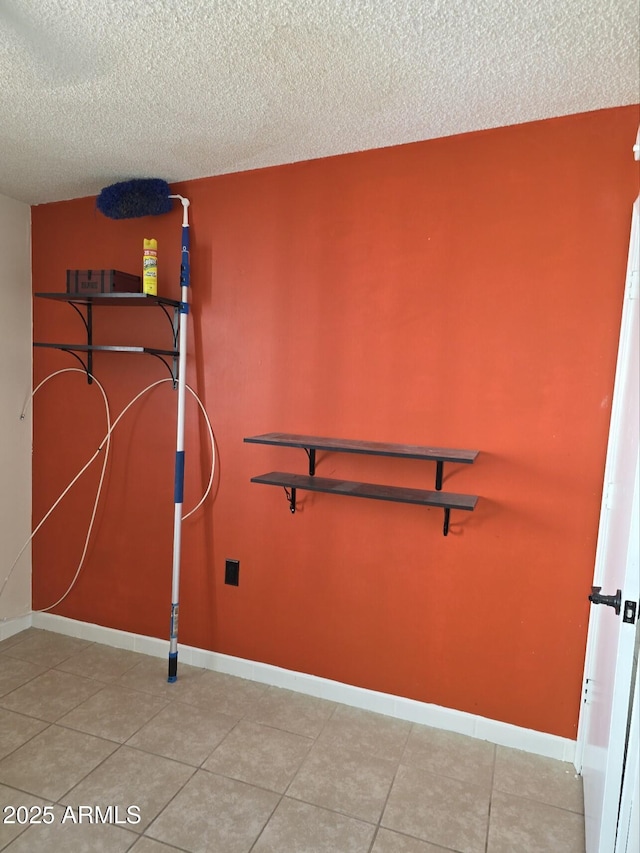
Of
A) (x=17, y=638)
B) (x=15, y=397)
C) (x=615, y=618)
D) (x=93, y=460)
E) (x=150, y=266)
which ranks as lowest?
(x=17, y=638)

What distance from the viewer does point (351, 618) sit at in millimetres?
2158

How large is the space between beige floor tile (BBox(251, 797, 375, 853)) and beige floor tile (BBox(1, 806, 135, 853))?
41 cm

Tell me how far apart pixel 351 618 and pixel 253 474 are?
0.74 meters

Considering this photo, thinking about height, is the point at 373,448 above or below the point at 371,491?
above

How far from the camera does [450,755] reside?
189 centimetres

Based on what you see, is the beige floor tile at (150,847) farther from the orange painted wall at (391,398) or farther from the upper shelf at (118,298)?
the upper shelf at (118,298)

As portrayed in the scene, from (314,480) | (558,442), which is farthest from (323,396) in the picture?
(558,442)

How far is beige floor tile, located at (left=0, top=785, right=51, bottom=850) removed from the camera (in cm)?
151

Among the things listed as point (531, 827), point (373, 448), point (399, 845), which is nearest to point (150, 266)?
point (373, 448)

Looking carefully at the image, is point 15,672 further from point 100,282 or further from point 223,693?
point 100,282

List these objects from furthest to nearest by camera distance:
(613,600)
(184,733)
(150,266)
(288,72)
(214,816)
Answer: (150,266) < (184,733) < (214,816) < (288,72) < (613,600)

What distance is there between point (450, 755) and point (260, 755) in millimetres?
692

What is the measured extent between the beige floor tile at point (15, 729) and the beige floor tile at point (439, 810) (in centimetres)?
133

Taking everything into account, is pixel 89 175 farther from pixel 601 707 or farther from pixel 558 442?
pixel 601 707
